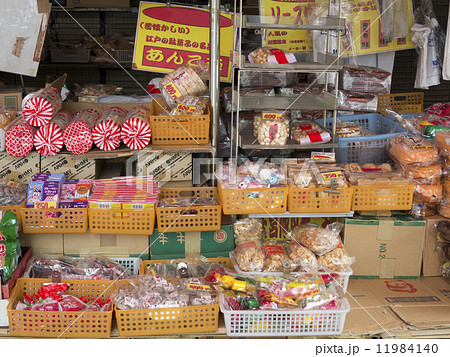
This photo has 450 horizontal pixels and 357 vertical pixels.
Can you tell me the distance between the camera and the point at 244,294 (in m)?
3.67

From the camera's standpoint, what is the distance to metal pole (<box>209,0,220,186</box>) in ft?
14.2

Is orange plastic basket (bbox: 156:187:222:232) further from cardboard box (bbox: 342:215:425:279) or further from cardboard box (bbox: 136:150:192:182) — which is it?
cardboard box (bbox: 342:215:425:279)

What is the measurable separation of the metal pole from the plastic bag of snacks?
18cm

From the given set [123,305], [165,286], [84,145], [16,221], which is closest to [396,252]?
[165,286]

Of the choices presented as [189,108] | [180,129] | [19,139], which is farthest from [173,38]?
[19,139]

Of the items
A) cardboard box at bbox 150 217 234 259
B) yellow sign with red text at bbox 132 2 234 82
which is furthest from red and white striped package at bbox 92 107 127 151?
yellow sign with red text at bbox 132 2 234 82

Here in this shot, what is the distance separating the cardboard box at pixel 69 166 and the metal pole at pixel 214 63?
1.00 meters

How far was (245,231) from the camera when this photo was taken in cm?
433

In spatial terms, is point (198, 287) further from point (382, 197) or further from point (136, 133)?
point (382, 197)

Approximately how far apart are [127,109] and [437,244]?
2924 mm

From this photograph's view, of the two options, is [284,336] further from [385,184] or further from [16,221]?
[16,221]

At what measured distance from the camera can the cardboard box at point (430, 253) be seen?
4.43 metres

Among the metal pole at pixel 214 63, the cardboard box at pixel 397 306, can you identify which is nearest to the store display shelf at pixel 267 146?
the metal pole at pixel 214 63

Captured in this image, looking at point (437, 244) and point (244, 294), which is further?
point (437, 244)
